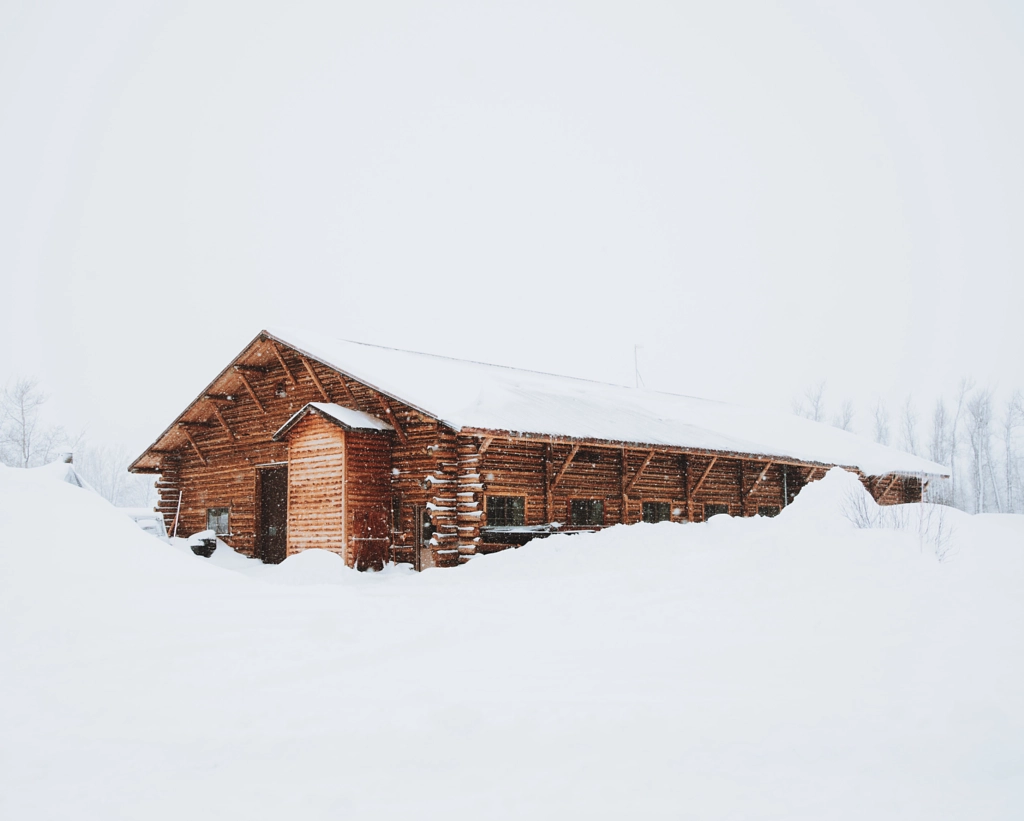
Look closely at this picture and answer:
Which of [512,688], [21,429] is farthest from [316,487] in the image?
[21,429]

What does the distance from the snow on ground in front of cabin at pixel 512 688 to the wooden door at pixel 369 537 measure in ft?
19.6

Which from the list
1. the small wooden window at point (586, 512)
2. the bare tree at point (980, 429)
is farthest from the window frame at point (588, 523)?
the bare tree at point (980, 429)

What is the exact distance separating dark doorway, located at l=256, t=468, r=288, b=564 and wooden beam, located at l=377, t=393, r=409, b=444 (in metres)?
4.86

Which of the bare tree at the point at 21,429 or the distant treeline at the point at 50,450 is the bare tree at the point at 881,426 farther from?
the bare tree at the point at 21,429

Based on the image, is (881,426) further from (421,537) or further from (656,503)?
(421,537)

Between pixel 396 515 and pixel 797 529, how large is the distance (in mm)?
9209

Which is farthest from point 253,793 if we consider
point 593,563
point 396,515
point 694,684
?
point 396,515

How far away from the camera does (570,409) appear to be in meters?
20.5

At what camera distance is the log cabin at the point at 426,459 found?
55.0ft

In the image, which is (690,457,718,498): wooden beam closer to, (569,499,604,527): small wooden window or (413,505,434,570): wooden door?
(569,499,604,527): small wooden window

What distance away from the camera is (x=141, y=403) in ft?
504

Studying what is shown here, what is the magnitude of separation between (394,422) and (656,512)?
28.3 feet

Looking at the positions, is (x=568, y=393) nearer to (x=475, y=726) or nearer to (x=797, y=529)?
(x=797, y=529)

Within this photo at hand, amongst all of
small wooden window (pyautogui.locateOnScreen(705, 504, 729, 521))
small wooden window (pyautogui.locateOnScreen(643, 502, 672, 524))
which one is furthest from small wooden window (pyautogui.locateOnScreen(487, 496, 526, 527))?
small wooden window (pyautogui.locateOnScreen(705, 504, 729, 521))
